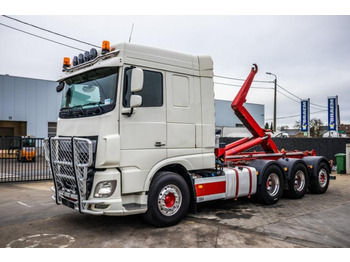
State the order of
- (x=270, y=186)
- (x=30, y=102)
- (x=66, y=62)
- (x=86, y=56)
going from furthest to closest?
(x=30, y=102)
(x=270, y=186)
(x=66, y=62)
(x=86, y=56)

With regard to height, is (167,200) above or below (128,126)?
below

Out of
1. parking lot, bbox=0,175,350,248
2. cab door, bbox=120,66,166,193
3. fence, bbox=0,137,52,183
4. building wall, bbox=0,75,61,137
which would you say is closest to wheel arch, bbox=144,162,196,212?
cab door, bbox=120,66,166,193

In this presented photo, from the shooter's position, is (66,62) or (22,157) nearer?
(66,62)

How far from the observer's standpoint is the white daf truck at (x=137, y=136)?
5273mm

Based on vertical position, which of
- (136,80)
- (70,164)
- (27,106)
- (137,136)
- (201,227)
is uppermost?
(27,106)

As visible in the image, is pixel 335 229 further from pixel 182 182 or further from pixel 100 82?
pixel 100 82

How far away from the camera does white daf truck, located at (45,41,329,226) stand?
5.27 meters

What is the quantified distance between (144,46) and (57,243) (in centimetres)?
375

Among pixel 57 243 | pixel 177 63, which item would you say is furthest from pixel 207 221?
pixel 177 63

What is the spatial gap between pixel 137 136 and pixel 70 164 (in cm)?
127

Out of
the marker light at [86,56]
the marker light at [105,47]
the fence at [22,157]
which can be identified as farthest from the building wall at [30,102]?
the marker light at [105,47]

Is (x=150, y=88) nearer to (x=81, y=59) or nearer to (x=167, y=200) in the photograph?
(x=81, y=59)

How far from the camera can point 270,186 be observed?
8383mm

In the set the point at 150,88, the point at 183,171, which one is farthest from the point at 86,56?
the point at 183,171
